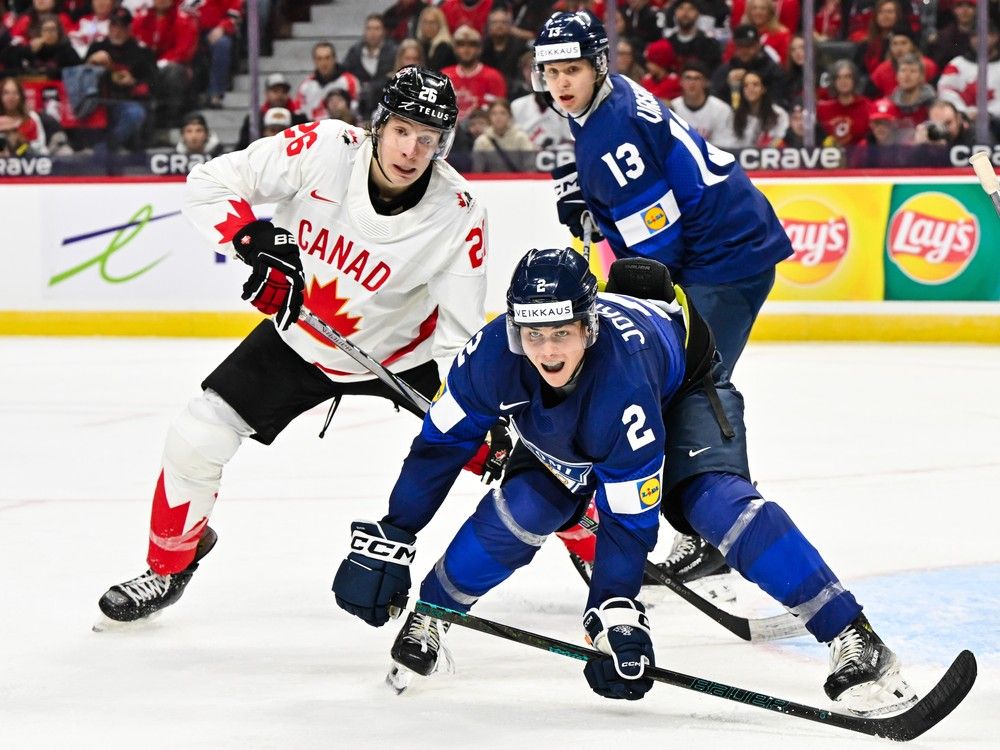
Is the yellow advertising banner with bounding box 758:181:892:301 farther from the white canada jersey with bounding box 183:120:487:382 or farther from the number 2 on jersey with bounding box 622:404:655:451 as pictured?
the number 2 on jersey with bounding box 622:404:655:451

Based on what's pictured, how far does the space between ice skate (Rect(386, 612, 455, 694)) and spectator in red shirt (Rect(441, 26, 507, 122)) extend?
5.46m

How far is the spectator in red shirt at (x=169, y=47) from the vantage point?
27.0 ft

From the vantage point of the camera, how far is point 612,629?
235 centimetres

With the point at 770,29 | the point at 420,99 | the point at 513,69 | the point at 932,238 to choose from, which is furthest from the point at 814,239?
the point at 420,99

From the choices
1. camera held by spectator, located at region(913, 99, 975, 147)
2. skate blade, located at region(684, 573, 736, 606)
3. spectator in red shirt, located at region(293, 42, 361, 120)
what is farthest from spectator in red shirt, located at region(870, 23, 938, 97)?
skate blade, located at region(684, 573, 736, 606)

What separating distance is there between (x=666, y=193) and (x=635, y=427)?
95 cm

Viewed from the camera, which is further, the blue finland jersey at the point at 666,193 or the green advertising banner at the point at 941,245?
the green advertising banner at the point at 941,245

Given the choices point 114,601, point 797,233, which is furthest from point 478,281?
point 797,233

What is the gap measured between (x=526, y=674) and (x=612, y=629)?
389 millimetres

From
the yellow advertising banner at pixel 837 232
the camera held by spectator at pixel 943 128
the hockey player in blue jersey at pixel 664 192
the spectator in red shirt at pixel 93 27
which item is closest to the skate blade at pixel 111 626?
the hockey player in blue jersey at pixel 664 192

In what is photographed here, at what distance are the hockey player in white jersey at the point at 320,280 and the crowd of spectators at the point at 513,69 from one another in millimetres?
4610

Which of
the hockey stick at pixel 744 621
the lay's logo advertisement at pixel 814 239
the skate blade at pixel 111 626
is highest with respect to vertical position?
the hockey stick at pixel 744 621

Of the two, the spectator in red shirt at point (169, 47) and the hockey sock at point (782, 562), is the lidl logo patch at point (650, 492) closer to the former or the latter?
the hockey sock at point (782, 562)

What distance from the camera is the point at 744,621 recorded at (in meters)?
2.92
